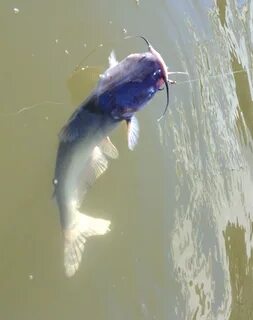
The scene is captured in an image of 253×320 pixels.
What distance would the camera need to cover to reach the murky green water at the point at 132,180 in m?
2.10

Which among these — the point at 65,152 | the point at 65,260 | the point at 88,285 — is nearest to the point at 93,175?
the point at 65,152

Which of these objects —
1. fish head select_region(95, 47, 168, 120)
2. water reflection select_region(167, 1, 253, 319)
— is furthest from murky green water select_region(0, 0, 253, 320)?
fish head select_region(95, 47, 168, 120)

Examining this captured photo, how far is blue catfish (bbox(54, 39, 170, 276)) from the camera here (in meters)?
1.58

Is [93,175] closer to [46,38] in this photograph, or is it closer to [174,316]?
[46,38]

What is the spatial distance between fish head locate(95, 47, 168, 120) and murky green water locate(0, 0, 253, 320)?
0.59m

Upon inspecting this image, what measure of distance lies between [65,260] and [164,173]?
0.73 m

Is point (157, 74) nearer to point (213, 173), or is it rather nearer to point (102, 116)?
point (102, 116)

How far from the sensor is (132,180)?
241cm

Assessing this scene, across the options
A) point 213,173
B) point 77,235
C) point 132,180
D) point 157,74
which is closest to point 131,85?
point 157,74

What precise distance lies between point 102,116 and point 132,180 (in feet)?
2.74

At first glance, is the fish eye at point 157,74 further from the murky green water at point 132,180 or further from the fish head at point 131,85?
the murky green water at point 132,180

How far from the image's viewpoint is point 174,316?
2.46 metres

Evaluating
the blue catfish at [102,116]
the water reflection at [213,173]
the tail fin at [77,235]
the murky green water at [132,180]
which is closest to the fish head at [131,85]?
the blue catfish at [102,116]

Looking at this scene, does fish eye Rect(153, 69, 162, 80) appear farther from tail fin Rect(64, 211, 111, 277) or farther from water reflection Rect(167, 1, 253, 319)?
water reflection Rect(167, 1, 253, 319)
